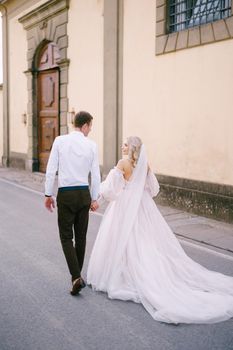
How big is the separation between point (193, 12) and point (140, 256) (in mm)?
6172

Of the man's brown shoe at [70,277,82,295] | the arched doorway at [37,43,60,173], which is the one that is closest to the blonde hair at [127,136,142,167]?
the man's brown shoe at [70,277,82,295]

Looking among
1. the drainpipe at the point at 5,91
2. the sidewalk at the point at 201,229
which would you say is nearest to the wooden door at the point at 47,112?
the drainpipe at the point at 5,91

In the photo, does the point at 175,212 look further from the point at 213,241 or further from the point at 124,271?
the point at 124,271

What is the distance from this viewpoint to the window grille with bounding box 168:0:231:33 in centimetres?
823

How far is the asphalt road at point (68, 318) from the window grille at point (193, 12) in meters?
4.75

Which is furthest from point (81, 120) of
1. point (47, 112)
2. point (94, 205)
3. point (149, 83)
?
point (47, 112)

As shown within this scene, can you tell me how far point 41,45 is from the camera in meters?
14.9

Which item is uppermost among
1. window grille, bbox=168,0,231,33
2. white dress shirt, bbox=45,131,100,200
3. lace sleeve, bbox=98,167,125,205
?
window grille, bbox=168,0,231,33

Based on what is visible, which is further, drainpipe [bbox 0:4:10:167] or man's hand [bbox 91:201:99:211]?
drainpipe [bbox 0:4:10:167]

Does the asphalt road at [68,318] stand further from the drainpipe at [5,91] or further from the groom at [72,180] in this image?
the drainpipe at [5,91]

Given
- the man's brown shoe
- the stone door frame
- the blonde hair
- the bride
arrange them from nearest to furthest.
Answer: the bride < the man's brown shoe < the blonde hair < the stone door frame

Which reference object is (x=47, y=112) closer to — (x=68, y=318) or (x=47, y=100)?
(x=47, y=100)

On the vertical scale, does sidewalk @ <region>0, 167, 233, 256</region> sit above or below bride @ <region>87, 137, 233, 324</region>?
below

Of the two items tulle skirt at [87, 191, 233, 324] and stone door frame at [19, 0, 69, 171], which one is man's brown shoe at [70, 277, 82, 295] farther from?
stone door frame at [19, 0, 69, 171]
